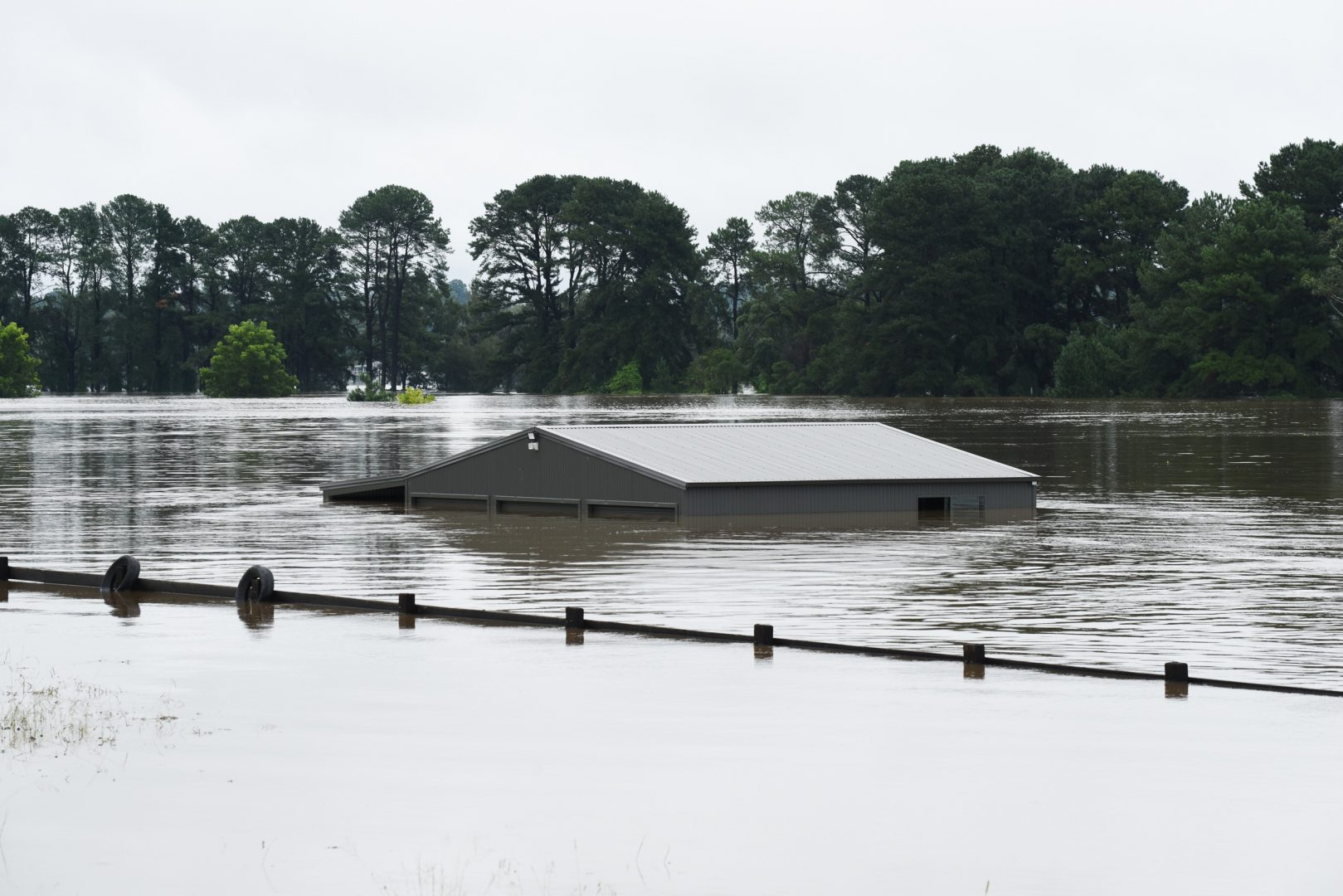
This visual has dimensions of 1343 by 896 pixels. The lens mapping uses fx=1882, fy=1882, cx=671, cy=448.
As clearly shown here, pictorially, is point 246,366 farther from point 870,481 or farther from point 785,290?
point 870,481

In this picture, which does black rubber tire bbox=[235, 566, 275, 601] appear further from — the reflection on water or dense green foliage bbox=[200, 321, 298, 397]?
dense green foliage bbox=[200, 321, 298, 397]

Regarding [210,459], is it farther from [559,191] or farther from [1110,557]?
[559,191]

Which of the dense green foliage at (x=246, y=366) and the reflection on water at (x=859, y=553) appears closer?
the reflection on water at (x=859, y=553)

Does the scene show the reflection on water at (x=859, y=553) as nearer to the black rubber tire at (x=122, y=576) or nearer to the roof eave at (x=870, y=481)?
the roof eave at (x=870, y=481)

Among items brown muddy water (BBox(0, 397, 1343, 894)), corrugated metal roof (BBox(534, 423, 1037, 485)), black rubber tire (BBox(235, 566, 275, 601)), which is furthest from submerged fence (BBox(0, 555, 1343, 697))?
corrugated metal roof (BBox(534, 423, 1037, 485))

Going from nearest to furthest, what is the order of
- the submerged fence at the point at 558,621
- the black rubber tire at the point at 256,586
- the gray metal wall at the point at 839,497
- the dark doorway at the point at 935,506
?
the submerged fence at the point at 558,621, the black rubber tire at the point at 256,586, the gray metal wall at the point at 839,497, the dark doorway at the point at 935,506

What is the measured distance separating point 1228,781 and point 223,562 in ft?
59.2

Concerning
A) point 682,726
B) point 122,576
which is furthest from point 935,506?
point 682,726

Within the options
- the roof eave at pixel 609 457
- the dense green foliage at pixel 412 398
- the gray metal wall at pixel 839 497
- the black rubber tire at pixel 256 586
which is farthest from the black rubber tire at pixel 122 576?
the dense green foliage at pixel 412 398

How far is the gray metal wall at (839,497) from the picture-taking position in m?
33.5

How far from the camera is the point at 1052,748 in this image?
1235cm

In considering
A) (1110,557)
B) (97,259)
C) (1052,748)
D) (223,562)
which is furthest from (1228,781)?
(97,259)

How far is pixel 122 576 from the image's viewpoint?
21.8 metres

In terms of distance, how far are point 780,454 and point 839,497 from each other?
75.8 inches
